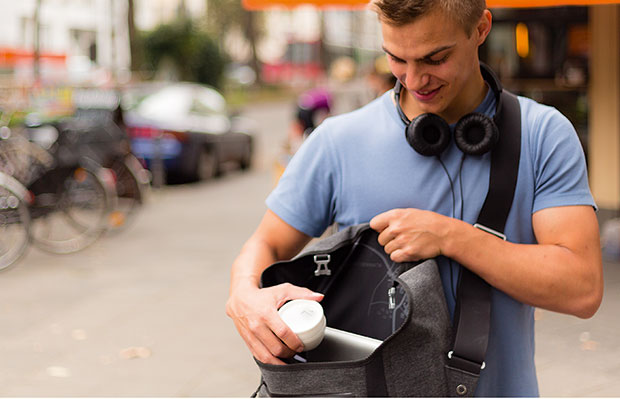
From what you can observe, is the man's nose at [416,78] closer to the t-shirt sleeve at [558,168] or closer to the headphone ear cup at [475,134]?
the headphone ear cup at [475,134]

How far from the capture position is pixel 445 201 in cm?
175

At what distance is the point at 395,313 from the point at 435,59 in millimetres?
526

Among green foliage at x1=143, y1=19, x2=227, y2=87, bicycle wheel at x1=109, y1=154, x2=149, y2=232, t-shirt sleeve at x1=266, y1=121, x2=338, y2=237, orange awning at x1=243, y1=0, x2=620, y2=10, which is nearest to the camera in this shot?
t-shirt sleeve at x1=266, y1=121, x2=338, y2=237

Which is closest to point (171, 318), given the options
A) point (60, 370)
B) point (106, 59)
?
point (60, 370)

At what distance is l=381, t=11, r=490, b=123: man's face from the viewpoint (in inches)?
64.6

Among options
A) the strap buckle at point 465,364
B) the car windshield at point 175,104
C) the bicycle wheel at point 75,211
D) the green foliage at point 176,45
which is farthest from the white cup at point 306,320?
the green foliage at point 176,45

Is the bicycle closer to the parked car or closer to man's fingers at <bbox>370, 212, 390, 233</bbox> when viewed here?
the parked car

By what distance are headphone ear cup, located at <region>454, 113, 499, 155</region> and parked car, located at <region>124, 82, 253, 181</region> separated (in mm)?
11312

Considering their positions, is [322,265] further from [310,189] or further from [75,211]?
[75,211]

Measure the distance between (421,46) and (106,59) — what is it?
1917 inches

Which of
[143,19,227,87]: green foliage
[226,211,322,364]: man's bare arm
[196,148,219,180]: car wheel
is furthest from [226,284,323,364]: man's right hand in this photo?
[143,19,227,87]: green foliage

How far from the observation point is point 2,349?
5.57 m

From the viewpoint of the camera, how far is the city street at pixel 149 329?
4.87m

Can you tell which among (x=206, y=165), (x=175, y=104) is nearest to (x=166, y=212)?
(x=175, y=104)
